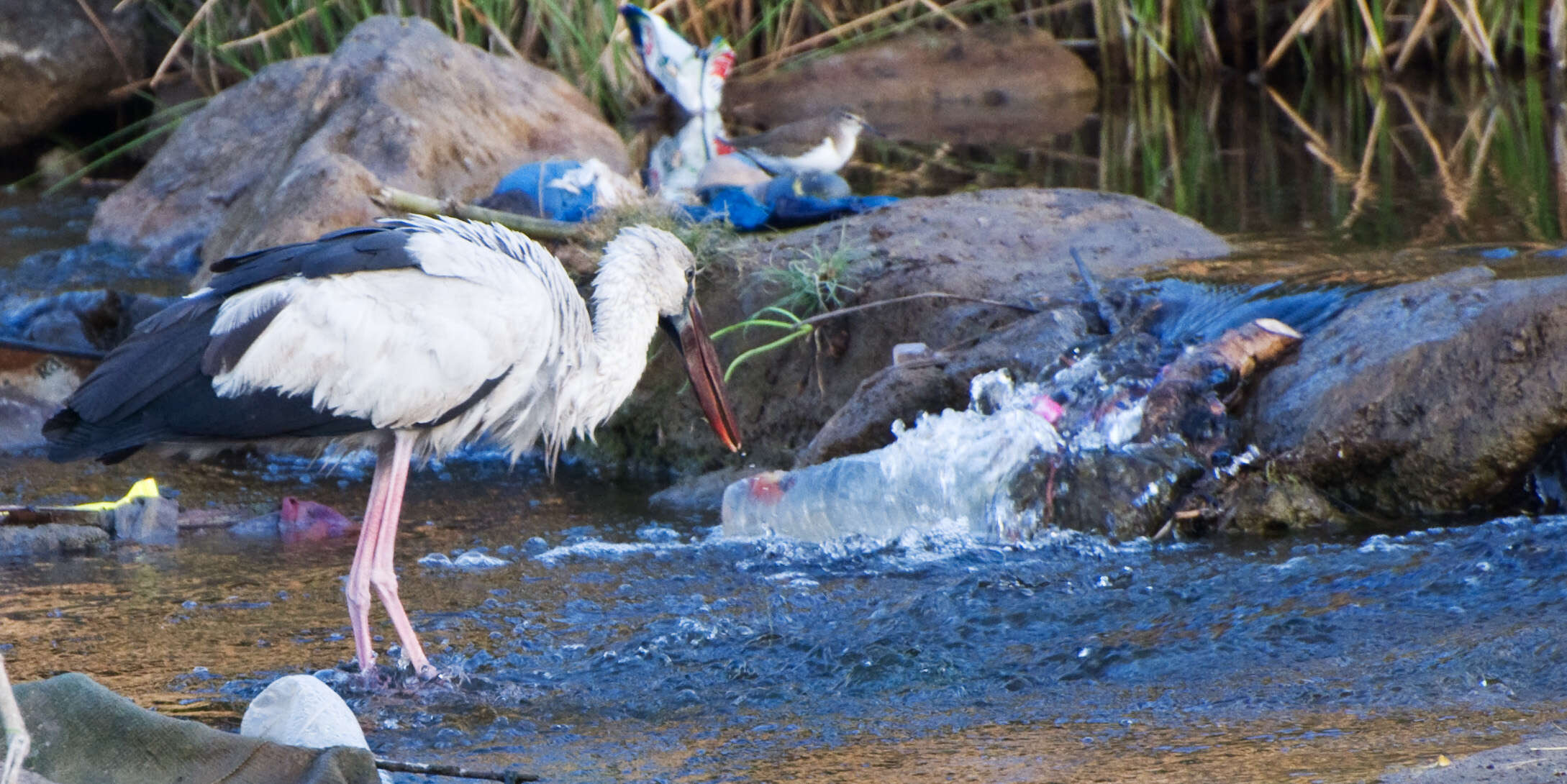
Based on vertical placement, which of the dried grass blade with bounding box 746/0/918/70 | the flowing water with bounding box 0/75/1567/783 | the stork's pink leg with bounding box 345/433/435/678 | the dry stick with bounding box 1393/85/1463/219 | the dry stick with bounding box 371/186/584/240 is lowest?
the dry stick with bounding box 1393/85/1463/219

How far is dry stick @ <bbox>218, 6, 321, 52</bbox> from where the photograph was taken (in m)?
10.9

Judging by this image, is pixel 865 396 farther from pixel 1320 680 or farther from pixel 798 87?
pixel 798 87

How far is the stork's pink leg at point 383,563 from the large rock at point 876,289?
1.84 metres

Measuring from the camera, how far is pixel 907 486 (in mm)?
4902

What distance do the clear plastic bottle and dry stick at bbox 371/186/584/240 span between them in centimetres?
164

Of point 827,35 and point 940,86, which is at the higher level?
point 827,35

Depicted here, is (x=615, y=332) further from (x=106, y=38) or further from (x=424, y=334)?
(x=106, y=38)

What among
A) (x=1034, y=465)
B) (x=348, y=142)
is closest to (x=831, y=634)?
(x=1034, y=465)

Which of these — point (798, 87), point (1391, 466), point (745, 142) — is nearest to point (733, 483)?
point (1391, 466)

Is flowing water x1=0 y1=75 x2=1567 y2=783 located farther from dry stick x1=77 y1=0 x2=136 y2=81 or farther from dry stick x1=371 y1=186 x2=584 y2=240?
dry stick x1=77 y1=0 x2=136 y2=81

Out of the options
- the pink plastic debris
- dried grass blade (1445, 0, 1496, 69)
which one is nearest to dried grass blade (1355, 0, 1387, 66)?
dried grass blade (1445, 0, 1496, 69)

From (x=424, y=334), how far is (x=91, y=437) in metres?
0.81

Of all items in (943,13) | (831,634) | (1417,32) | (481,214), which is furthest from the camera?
(943,13)

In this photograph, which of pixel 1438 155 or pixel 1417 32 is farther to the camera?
pixel 1417 32
